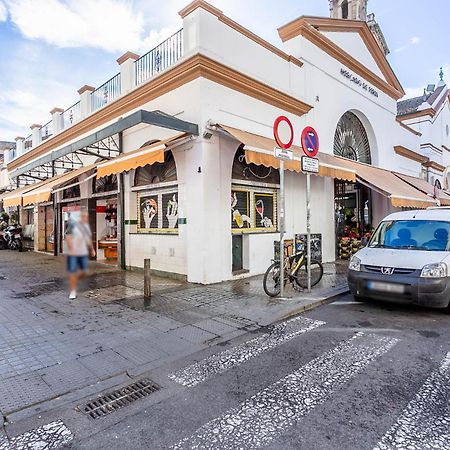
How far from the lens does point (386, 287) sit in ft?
20.0

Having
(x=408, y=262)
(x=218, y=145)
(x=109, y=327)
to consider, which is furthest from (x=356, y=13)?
(x=109, y=327)

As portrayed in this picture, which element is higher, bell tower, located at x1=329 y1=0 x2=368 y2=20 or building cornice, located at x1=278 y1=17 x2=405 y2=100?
bell tower, located at x1=329 y1=0 x2=368 y2=20

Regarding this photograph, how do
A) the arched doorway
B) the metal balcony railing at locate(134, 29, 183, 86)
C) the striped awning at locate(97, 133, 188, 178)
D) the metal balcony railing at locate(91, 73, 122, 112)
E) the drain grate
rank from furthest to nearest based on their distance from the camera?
the arched doorway → the metal balcony railing at locate(91, 73, 122, 112) → the metal balcony railing at locate(134, 29, 183, 86) → the striped awning at locate(97, 133, 188, 178) → the drain grate

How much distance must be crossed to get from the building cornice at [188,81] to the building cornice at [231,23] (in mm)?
1263

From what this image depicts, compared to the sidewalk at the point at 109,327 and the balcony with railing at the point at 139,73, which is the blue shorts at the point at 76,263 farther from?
the balcony with railing at the point at 139,73

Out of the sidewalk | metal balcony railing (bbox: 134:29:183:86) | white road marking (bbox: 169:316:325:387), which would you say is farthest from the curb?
metal balcony railing (bbox: 134:29:183:86)

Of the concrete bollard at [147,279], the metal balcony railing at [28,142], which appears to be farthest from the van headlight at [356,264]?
the metal balcony railing at [28,142]

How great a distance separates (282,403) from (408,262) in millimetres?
3961

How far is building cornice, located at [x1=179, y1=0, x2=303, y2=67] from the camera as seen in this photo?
861cm

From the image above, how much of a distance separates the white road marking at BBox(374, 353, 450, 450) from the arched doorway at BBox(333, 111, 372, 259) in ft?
33.7

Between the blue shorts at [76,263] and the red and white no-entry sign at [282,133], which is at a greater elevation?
the red and white no-entry sign at [282,133]

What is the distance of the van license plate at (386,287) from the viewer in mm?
5940

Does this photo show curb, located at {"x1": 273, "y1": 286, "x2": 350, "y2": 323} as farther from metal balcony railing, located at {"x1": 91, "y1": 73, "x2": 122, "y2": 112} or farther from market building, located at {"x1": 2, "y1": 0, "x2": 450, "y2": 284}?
metal balcony railing, located at {"x1": 91, "y1": 73, "x2": 122, "y2": 112}

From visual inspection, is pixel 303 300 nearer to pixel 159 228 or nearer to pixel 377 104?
pixel 159 228
